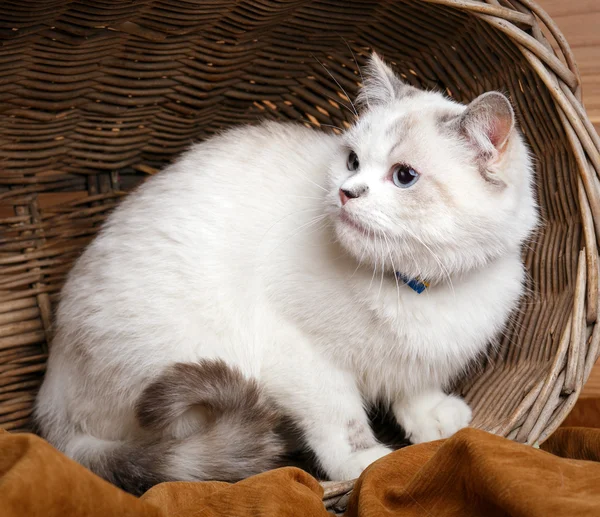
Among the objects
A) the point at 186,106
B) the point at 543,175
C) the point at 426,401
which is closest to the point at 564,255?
the point at 543,175

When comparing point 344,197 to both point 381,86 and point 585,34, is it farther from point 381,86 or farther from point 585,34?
point 585,34

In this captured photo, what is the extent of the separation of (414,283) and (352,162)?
31cm

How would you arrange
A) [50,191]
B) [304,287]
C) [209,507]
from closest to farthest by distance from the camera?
[209,507], [304,287], [50,191]

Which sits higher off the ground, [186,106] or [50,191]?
[186,106]

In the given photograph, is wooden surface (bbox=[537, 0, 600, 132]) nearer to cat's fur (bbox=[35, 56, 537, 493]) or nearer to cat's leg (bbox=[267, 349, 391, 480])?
cat's fur (bbox=[35, 56, 537, 493])

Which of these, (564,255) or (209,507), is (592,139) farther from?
(209,507)

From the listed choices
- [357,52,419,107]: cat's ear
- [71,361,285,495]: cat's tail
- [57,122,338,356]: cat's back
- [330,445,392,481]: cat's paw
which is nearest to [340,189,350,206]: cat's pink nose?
[57,122,338,356]: cat's back

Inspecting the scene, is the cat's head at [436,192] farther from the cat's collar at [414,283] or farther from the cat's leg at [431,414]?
the cat's leg at [431,414]

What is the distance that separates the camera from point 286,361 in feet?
5.10

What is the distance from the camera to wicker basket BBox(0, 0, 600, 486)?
1458 mm

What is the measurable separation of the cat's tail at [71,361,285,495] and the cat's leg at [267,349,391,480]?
12cm

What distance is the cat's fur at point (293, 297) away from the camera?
4.40 ft

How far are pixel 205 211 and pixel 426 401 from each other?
0.73 meters

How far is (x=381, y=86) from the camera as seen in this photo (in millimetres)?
1553
